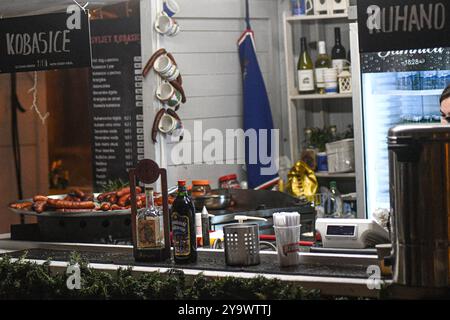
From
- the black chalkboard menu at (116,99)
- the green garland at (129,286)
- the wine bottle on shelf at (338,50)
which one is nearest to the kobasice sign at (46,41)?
the green garland at (129,286)

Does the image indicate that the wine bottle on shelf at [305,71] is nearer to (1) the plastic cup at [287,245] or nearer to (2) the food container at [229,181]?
(2) the food container at [229,181]

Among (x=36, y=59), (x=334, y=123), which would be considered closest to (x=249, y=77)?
(x=334, y=123)

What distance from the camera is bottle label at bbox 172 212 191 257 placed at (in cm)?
342

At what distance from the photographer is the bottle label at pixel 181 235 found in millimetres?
3420

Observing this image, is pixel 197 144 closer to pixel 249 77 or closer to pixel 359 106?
pixel 249 77

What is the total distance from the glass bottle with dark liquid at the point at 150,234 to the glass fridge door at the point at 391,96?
7.73 ft

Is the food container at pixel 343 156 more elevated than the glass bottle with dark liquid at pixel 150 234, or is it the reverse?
the food container at pixel 343 156

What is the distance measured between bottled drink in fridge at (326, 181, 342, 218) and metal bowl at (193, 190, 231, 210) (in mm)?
1360

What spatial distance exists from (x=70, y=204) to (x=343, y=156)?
263 cm

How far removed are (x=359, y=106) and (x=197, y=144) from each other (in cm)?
122

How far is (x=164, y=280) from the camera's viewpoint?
328cm

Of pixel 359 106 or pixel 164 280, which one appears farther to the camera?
pixel 359 106
